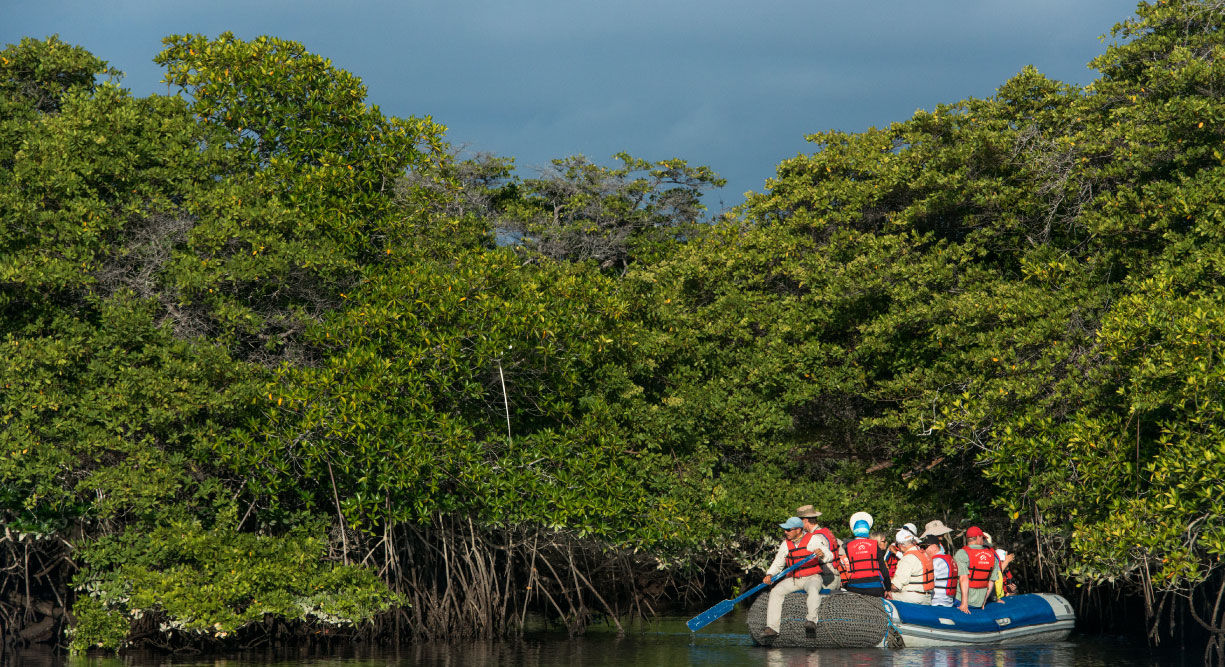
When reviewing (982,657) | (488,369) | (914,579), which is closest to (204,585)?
(488,369)

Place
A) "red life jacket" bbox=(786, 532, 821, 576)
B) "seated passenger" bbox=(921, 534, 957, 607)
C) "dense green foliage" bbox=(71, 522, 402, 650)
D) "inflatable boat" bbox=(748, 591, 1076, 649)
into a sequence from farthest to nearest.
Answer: "seated passenger" bbox=(921, 534, 957, 607), "red life jacket" bbox=(786, 532, 821, 576), "inflatable boat" bbox=(748, 591, 1076, 649), "dense green foliage" bbox=(71, 522, 402, 650)

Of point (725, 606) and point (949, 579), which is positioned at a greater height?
point (949, 579)

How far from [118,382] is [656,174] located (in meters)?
19.5

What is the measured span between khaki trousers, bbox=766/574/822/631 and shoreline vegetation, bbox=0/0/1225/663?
1.89 m

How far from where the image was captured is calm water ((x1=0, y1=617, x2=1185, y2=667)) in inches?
504

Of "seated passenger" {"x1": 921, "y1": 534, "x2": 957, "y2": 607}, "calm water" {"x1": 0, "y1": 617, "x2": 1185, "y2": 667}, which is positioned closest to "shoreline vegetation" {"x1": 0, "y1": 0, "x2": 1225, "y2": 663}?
"calm water" {"x1": 0, "y1": 617, "x2": 1185, "y2": 667}

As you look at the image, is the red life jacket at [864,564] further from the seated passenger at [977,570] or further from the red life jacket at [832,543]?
the seated passenger at [977,570]

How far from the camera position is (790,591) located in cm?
1430

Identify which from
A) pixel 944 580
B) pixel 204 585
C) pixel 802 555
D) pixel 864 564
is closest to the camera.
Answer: pixel 204 585

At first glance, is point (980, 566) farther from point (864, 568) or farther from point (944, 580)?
point (864, 568)

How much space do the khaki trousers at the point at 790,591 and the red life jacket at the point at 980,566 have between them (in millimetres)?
2296

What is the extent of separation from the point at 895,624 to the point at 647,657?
2984mm

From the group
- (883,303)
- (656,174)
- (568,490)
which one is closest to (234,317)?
(568,490)

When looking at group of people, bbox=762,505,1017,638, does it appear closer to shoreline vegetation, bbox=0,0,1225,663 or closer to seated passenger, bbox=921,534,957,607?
seated passenger, bbox=921,534,957,607
